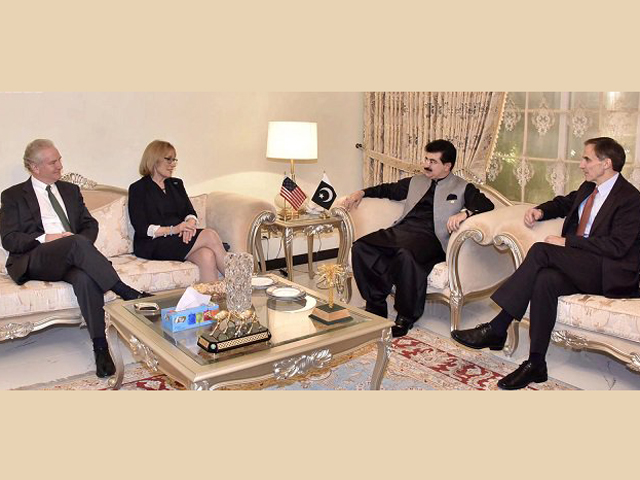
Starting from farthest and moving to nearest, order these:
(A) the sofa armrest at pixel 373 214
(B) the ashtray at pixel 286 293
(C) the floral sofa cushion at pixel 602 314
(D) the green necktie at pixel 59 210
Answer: (A) the sofa armrest at pixel 373 214 → (D) the green necktie at pixel 59 210 → (B) the ashtray at pixel 286 293 → (C) the floral sofa cushion at pixel 602 314

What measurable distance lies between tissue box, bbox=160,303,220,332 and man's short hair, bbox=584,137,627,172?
2202mm

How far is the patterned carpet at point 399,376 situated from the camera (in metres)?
3.37

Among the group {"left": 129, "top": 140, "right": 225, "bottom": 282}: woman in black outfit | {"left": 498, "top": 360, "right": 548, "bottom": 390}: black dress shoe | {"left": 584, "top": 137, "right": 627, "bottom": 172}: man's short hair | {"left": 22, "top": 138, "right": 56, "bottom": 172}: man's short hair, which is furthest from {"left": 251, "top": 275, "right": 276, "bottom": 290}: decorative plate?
{"left": 584, "top": 137, "right": 627, "bottom": 172}: man's short hair

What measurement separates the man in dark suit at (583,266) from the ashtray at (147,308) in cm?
165

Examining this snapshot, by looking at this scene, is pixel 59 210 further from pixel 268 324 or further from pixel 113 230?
pixel 268 324

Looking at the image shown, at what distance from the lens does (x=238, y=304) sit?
9.75 ft

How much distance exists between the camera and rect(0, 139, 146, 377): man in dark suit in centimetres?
362

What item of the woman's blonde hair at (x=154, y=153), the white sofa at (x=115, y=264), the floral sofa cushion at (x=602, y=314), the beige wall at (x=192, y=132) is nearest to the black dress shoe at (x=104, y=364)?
the white sofa at (x=115, y=264)

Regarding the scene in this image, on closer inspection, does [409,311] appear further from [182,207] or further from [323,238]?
[323,238]

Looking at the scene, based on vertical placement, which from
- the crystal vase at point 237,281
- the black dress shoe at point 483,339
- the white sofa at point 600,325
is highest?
the crystal vase at point 237,281

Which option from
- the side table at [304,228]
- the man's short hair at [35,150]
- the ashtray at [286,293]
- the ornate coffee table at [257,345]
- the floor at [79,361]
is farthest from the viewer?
the side table at [304,228]

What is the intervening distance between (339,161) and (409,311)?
2353 mm

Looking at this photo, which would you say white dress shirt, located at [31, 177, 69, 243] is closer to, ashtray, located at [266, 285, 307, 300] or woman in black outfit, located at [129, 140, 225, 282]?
woman in black outfit, located at [129, 140, 225, 282]

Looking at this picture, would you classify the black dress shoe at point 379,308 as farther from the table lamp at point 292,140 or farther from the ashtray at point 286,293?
the table lamp at point 292,140
